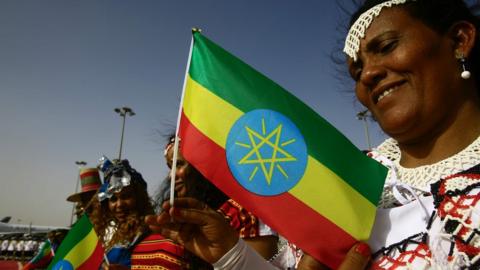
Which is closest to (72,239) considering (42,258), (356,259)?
(42,258)

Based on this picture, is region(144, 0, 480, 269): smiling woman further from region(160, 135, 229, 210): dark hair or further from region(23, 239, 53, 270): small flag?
region(23, 239, 53, 270): small flag

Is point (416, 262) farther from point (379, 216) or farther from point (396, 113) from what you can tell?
point (396, 113)

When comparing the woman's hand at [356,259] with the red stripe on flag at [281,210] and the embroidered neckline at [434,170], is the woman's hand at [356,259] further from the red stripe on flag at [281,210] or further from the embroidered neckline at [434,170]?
the embroidered neckline at [434,170]

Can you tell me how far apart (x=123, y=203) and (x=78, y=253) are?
35.4 inches

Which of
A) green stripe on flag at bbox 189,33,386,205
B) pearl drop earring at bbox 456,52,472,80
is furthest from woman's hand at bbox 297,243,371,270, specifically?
pearl drop earring at bbox 456,52,472,80

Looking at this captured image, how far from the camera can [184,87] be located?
5.31ft

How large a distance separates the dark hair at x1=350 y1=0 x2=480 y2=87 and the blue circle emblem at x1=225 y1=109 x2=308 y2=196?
0.73 meters

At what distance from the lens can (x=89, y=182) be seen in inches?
262

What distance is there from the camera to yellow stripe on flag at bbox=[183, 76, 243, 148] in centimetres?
155

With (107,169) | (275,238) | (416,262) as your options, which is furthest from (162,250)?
(416,262)

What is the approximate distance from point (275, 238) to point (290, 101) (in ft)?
4.36

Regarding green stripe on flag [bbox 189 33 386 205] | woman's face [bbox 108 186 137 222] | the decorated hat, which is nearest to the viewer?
green stripe on flag [bbox 189 33 386 205]

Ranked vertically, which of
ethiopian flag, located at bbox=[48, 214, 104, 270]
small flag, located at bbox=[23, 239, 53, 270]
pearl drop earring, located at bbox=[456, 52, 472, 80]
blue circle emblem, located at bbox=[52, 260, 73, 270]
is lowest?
small flag, located at bbox=[23, 239, 53, 270]

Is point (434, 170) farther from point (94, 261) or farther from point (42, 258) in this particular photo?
point (42, 258)
